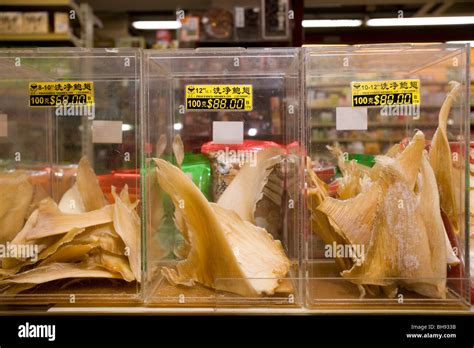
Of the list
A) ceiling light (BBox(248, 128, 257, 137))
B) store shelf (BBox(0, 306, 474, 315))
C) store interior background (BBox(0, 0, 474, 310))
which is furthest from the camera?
store interior background (BBox(0, 0, 474, 310))

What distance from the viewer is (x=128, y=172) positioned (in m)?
1.10

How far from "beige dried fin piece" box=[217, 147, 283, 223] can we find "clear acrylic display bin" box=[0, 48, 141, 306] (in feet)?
0.67

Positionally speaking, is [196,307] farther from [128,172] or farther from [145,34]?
[145,34]

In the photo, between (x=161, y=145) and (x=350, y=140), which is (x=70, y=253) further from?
(x=350, y=140)

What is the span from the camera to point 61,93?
42.4 inches

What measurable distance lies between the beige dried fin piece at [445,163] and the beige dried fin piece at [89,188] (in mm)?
729

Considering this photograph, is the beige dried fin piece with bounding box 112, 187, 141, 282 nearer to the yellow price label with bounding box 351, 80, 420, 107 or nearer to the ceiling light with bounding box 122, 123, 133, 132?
the ceiling light with bounding box 122, 123, 133, 132

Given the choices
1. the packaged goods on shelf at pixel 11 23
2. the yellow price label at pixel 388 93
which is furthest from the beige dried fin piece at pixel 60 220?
the packaged goods on shelf at pixel 11 23

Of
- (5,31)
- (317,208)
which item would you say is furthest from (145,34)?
(317,208)

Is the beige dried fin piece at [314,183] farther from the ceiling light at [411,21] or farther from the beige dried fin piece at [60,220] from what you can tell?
the ceiling light at [411,21]

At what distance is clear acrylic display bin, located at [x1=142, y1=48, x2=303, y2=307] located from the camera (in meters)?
1.00

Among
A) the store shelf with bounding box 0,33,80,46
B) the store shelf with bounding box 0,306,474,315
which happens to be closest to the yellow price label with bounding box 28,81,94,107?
the store shelf with bounding box 0,306,474,315

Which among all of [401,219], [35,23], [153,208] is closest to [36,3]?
[35,23]

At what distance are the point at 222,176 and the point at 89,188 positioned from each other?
0.31 meters
